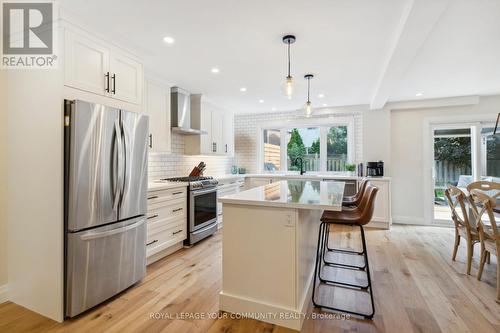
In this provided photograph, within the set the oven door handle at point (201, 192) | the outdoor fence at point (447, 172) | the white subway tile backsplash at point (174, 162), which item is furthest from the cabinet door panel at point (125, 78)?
the outdoor fence at point (447, 172)

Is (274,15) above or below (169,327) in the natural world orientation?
above

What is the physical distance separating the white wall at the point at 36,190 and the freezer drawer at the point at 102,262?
0.32ft

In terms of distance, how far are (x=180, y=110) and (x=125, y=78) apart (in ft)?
5.15

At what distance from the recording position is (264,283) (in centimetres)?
193

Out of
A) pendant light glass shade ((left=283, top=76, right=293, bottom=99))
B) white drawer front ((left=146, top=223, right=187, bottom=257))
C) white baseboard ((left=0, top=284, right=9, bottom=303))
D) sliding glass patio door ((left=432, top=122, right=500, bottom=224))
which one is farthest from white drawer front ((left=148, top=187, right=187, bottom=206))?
sliding glass patio door ((left=432, top=122, right=500, bottom=224))

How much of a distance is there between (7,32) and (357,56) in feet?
11.1

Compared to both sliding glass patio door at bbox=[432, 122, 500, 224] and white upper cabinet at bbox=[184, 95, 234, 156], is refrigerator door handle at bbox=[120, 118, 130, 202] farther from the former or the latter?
sliding glass patio door at bbox=[432, 122, 500, 224]

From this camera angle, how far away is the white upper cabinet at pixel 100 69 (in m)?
2.02

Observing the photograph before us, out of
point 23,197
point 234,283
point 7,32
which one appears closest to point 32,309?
point 23,197

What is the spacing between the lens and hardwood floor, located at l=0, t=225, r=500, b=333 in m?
1.87

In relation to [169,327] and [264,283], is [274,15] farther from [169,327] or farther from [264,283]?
[169,327]

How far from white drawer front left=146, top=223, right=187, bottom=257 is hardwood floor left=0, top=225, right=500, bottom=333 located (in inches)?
→ 7.3

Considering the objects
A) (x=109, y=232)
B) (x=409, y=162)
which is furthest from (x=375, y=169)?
(x=109, y=232)

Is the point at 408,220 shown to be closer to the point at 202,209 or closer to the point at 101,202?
the point at 202,209
